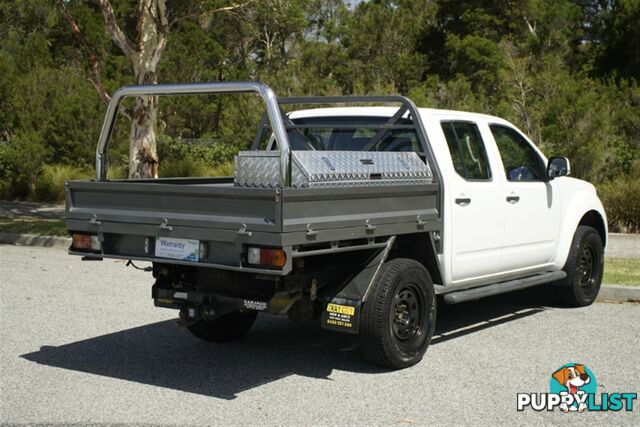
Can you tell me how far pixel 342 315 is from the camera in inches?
263

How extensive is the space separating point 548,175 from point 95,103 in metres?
19.1

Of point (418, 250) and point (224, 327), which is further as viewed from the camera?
point (224, 327)

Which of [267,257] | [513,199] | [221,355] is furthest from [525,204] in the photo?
[267,257]

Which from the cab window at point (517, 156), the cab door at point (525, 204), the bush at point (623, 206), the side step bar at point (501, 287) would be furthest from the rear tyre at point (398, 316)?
the bush at point (623, 206)

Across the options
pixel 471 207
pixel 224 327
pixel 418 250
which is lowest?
pixel 224 327

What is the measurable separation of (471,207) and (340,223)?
6.55 ft

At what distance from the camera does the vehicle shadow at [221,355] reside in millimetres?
6895

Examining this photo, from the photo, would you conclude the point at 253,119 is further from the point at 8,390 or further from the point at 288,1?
the point at 8,390

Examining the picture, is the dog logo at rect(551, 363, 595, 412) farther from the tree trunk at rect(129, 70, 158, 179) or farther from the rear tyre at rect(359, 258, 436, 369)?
the tree trunk at rect(129, 70, 158, 179)

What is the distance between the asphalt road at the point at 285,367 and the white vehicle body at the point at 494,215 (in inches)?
24.4

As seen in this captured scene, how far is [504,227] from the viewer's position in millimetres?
8477

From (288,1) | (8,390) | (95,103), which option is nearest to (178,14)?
(288,1)

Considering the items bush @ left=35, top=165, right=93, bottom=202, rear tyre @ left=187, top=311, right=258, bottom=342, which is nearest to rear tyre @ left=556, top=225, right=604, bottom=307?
rear tyre @ left=187, top=311, right=258, bottom=342

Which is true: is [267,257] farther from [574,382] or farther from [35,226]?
[35,226]
